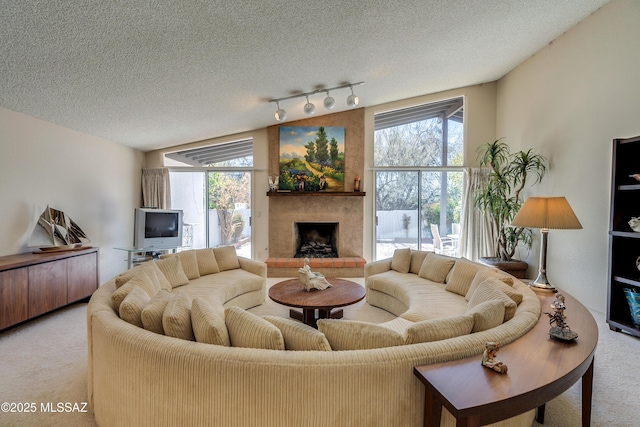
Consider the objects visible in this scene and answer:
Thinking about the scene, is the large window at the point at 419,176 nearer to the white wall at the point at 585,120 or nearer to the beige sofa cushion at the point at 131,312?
the white wall at the point at 585,120

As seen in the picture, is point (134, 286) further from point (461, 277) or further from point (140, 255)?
point (140, 255)

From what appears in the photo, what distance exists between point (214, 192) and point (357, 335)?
521 centimetres

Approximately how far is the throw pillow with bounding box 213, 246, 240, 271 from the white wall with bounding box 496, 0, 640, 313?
4508 mm

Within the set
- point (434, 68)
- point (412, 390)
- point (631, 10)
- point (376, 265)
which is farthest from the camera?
point (434, 68)

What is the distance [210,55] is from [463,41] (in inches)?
121

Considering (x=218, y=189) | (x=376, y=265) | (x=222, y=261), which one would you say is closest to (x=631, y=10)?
(x=376, y=265)

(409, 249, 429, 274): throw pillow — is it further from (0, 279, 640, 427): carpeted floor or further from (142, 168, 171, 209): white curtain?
(142, 168, 171, 209): white curtain

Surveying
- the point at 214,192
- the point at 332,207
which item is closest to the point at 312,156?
the point at 332,207

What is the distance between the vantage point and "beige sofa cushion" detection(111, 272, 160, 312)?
1.95 metres

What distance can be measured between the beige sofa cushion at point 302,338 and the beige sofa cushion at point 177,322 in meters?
0.49

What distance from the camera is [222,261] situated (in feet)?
13.3

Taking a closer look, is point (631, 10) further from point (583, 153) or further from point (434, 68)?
point (434, 68)

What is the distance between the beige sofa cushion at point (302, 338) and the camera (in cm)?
141

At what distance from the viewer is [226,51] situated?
2971mm
